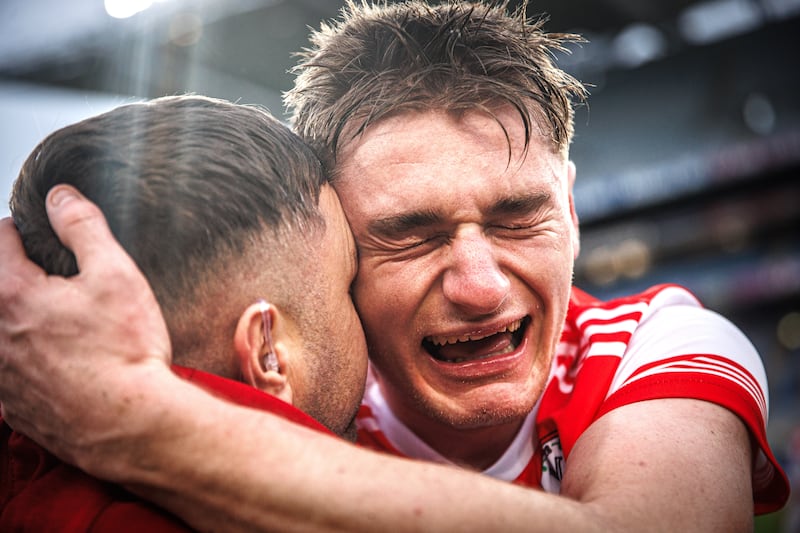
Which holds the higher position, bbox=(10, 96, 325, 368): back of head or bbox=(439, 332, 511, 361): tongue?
bbox=(10, 96, 325, 368): back of head

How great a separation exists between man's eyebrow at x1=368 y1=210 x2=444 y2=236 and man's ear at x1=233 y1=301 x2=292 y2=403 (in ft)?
1.56

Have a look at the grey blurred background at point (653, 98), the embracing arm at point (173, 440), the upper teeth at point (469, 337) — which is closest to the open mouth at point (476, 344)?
the upper teeth at point (469, 337)

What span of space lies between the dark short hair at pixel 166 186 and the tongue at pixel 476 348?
67 centimetres

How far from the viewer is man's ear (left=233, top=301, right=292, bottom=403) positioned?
138cm

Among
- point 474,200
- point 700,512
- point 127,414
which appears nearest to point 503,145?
point 474,200

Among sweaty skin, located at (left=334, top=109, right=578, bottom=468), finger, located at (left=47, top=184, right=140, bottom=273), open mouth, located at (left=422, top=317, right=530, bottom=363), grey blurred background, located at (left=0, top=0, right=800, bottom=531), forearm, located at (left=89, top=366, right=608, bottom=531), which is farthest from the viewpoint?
grey blurred background, located at (left=0, top=0, right=800, bottom=531)

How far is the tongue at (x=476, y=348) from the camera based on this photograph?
6.42 ft

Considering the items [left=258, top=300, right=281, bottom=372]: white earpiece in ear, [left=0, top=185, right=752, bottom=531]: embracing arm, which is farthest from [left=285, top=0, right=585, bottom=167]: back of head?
[left=0, top=185, right=752, bottom=531]: embracing arm

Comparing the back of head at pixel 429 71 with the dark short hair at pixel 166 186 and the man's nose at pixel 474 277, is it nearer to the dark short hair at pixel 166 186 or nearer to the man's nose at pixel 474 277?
the man's nose at pixel 474 277

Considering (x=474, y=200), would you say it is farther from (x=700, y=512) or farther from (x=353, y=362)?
(x=700, y=512)

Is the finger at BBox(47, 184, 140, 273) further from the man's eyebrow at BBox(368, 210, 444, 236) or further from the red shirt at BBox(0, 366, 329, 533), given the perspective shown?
the man's eyebrow at BBox(368, 210, 444, 236)

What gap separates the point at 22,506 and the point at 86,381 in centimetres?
21

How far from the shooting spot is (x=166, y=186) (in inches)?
53.6

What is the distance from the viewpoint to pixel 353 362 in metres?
1.63
